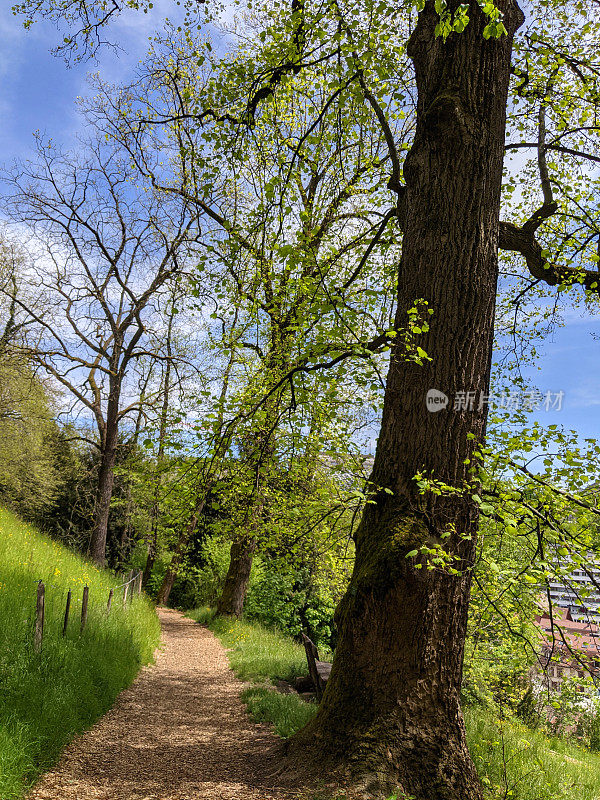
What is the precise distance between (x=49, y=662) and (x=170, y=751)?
1.71 metres

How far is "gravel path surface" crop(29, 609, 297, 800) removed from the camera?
4.37m

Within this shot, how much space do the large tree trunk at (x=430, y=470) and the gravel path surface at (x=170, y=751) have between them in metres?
0.77

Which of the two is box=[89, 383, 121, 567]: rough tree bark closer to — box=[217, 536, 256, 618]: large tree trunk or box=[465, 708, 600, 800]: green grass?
box=[217, 536, 256, 618]: large tree trunk

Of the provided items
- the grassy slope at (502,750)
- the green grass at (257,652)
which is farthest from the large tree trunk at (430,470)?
the green grass at (257,652)

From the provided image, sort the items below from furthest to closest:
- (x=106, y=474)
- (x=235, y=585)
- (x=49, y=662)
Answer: (x=106, y=474)
(x=235, y=585)
(x=49, y=662)

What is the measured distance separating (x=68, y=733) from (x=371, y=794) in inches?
131

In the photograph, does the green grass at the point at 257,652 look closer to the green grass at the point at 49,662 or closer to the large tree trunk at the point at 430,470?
the green grass at the point at 49,662

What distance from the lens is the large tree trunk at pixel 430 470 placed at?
4.01m

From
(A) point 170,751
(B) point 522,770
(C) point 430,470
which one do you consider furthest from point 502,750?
(A) point 170,751

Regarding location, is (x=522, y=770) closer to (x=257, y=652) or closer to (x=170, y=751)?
(x=170, y=751)

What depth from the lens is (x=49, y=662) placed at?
5.98 meters

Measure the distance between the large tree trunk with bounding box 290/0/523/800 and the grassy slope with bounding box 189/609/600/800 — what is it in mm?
1086

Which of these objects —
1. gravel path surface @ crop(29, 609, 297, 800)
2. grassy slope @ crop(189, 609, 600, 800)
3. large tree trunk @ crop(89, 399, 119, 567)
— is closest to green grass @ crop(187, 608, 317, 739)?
grassy slope @ crop(189, 609, 600, 800)

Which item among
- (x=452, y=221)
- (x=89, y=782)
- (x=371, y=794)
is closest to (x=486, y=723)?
(x=371, y=794)
